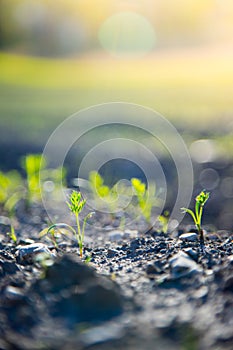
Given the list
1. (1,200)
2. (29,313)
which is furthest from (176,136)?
(29,313)

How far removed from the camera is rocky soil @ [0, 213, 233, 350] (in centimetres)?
173

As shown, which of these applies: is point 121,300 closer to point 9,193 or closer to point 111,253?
point 111,253

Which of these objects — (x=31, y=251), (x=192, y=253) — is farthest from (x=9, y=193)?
(x=192, y=253)

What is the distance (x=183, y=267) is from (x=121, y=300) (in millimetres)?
375

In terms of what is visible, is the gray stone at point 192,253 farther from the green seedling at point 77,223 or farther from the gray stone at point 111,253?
the green seedling at point 77,223

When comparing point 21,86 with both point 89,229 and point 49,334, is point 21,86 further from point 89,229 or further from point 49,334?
point 49,334

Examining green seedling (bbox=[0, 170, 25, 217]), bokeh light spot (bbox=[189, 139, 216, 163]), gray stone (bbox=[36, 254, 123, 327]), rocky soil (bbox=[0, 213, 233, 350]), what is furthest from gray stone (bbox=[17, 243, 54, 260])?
bokeh light spot (bbox=[189, 139, 216, 163])

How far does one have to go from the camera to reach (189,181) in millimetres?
5191

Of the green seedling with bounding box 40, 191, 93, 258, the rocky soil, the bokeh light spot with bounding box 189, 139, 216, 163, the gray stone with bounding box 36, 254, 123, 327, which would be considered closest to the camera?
the rocky soil

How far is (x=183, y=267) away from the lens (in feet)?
7.03

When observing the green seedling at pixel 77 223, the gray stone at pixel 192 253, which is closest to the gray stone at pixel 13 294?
the green seedling at pixel 77 223

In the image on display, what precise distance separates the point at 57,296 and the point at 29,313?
14 centimetres

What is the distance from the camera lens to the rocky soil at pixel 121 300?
1729 mm

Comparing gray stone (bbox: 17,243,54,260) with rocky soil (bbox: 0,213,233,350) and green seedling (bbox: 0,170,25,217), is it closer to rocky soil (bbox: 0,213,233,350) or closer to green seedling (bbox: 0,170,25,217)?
rocky soil (bbox: 0,213,233,350)
